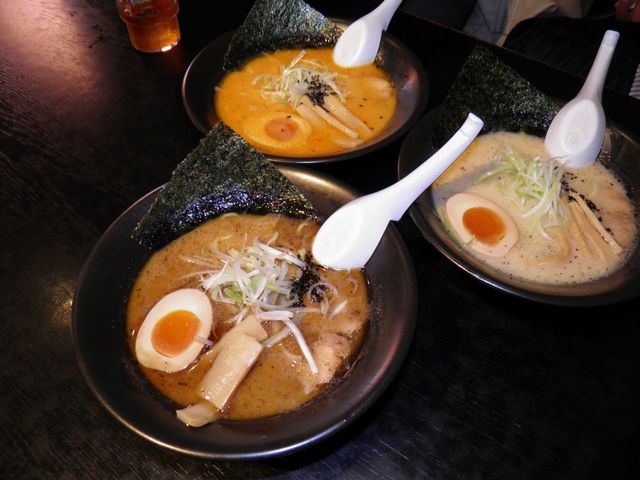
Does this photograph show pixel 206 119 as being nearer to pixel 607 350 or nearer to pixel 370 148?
pixel 370 148

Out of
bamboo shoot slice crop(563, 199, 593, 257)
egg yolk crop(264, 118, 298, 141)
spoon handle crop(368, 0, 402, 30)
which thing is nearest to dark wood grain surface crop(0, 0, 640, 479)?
bamboo shoot slice crop(563, 199, 593, 257)

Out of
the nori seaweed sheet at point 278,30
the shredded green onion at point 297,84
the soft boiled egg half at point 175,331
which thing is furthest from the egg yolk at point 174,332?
the nori seaweed sheet at point 278,30

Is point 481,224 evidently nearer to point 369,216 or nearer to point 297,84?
point 369,216

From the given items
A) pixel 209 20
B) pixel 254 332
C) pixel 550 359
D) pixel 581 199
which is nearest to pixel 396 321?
pixel 254 332

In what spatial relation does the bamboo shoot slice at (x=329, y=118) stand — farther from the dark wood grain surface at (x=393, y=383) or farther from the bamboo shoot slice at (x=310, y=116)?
the dark wood grain surface at (x=393, y=383)

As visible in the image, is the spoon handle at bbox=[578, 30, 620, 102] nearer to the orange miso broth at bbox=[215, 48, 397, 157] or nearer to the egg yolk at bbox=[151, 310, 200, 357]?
the orange miso broth at bbox=[215, 48, 397, 157]

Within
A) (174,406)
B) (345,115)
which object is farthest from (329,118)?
(174,406)
